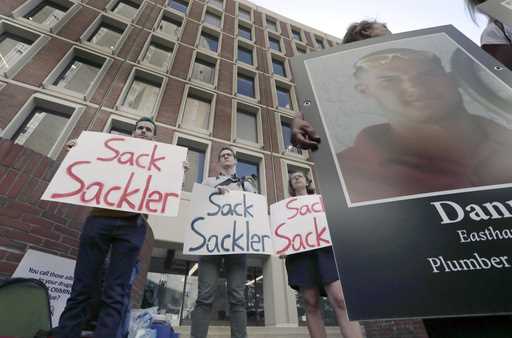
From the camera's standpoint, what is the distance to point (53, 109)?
6.20 metres

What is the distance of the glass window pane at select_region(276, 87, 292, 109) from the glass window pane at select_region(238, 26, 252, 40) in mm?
3423

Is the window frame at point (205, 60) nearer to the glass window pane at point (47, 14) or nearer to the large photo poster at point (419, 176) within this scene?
the glass window pane at point (47, 14)

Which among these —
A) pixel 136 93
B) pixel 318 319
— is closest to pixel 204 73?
pixel 136 93

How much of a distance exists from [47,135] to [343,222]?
295 inches

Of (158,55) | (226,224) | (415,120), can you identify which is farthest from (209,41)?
(415,120)

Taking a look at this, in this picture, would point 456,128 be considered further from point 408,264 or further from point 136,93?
point 136,93

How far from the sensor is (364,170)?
0.62 m

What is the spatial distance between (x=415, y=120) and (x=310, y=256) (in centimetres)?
163

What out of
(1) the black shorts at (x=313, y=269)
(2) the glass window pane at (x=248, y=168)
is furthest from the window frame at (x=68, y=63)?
(1) the black shorts at (x=313, y=269)

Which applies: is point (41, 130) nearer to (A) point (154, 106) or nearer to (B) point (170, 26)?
(A) point (154, 106)

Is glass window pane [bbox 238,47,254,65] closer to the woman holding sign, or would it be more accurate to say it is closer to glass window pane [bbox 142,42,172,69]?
glass window pane [bbox 142,42,172,69]

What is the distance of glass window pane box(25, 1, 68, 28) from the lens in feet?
24.9

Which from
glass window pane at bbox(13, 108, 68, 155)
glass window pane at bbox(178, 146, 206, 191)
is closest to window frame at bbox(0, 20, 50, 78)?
glass window pane at bbox(13, 108, 68, 155)

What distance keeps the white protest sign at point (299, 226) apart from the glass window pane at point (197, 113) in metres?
6.14
